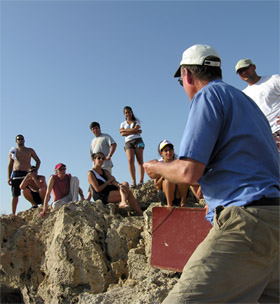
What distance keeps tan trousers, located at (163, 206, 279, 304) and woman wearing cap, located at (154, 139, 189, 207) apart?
3656mm

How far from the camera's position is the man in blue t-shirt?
169 cm

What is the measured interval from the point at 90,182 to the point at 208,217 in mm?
4806

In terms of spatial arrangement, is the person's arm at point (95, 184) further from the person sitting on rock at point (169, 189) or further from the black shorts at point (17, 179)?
the black shorts at point (17, 179)

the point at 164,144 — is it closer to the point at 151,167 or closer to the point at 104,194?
the point at 104,194

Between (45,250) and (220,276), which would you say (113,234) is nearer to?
(45,250)

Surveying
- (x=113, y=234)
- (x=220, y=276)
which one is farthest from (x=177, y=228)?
(x=220, y=276)

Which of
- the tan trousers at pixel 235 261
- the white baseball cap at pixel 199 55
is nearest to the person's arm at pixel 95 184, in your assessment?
the white baseball cap at pixel 199 55

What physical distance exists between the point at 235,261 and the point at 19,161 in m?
7.51

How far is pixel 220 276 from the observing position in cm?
168

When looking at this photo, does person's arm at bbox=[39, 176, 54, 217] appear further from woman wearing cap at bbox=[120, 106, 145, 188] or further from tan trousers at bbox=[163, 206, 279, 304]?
tan trousers at bbox=[163, 206, 279, 304]

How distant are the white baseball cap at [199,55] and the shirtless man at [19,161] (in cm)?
685

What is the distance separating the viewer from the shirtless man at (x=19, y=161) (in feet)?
27.7

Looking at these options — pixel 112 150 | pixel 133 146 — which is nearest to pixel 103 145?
pixel 112 150

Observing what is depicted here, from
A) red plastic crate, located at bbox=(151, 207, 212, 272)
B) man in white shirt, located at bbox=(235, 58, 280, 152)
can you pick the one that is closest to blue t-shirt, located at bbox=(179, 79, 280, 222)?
red plastic crate, located at bbox=(151, 207, 212, 272)
